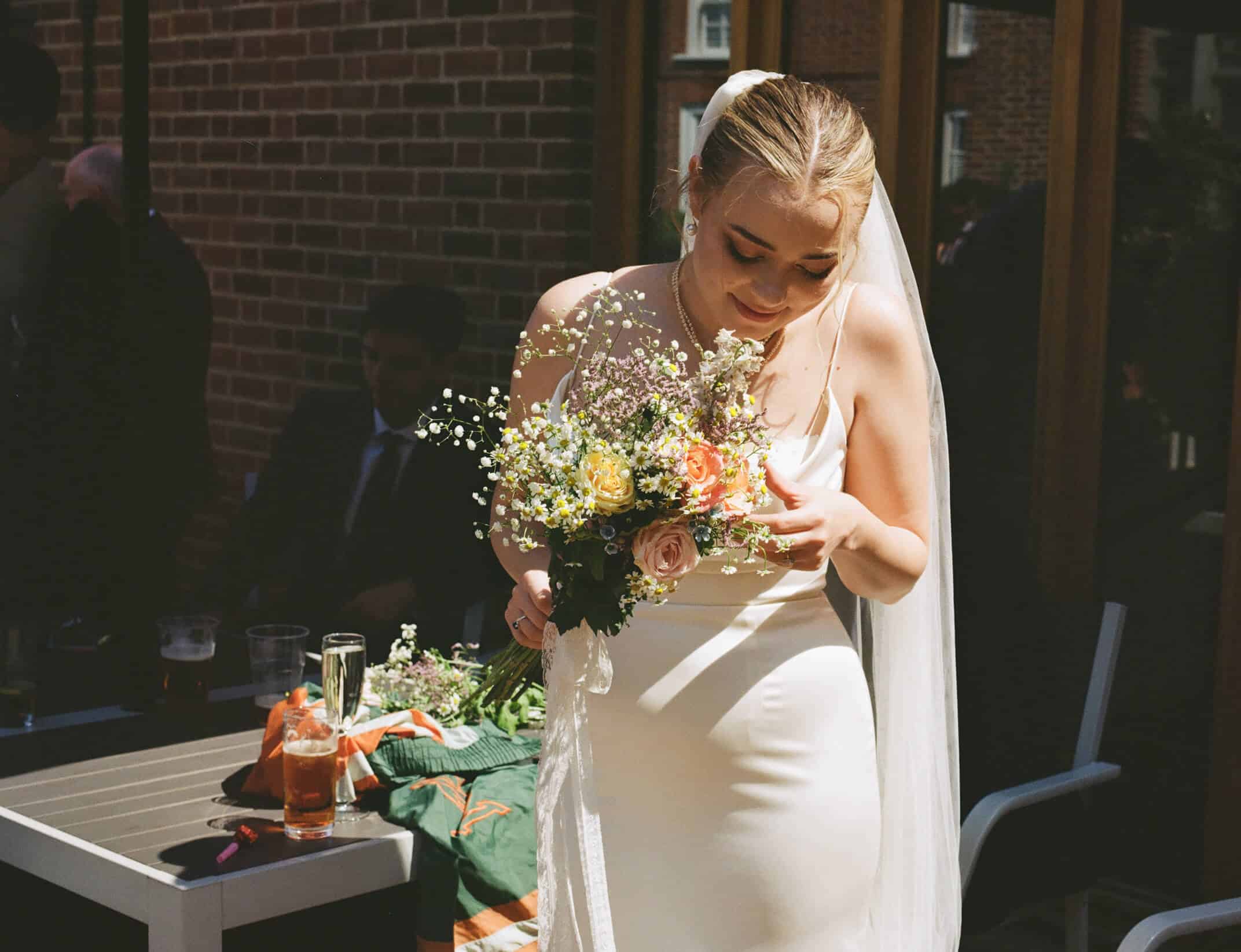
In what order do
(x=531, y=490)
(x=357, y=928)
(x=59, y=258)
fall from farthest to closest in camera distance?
(x=59, y=258), (x=357, y=928), (x=531, y=490)

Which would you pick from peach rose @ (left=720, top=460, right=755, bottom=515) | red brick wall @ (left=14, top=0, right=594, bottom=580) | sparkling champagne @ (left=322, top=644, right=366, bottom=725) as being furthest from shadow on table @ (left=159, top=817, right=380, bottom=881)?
red brick wall @ (left=14, top=0, right=594, bottom=580)

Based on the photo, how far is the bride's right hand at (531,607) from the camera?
2174mm

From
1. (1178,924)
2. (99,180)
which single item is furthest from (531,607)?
(99,180)

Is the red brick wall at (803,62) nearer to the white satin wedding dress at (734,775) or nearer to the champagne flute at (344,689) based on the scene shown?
the champagne flute at (344,689)

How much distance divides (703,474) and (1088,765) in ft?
6.57

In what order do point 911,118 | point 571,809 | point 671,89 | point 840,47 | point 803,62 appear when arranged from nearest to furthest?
point 571,809, point 911,118, point 840,47, point 803,62, point 671,89

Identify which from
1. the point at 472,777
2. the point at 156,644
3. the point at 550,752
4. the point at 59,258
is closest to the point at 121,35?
the point at 59,258

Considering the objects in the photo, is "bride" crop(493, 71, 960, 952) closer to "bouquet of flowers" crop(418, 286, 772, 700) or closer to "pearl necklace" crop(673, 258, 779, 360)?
"pearl necklace" crop(673, 258, 779, 360)

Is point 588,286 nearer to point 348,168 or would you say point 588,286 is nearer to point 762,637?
point 762,637

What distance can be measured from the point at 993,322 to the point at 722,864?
7.41 ft

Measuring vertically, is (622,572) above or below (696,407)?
below

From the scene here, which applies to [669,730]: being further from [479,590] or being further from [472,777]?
[479,590]

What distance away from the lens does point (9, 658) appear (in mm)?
3783

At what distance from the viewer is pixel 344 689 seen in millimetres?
3219
